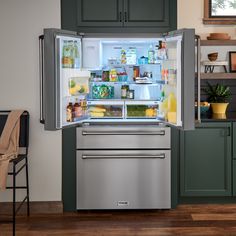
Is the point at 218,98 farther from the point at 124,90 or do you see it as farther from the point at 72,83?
the point at 72,83

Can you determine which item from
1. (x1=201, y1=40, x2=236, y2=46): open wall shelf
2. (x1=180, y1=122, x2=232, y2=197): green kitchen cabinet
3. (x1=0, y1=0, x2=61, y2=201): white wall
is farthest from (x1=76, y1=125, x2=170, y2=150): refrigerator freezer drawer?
(x1=201, y1=40, x2=236, y2=46): open wall shelf

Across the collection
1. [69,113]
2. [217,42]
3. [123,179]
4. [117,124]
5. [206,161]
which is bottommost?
[123,179]

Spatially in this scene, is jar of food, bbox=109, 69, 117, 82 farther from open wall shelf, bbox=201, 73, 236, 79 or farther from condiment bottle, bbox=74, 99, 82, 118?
open wall shelf, bbox=201, 73, 236, 79

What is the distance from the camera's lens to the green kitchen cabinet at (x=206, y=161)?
493 centimetres

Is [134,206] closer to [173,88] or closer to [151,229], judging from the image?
[151,229]

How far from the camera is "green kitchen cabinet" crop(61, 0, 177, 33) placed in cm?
472

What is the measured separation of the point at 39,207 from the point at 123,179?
0.82m

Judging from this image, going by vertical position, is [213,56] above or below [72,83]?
above

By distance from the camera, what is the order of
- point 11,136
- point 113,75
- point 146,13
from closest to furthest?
point 11,136 → point 146,13 → point 113,75

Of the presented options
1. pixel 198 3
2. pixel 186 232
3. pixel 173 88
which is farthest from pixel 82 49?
pixel 186 232

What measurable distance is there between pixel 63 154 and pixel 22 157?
0.46 metres

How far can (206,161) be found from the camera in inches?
195

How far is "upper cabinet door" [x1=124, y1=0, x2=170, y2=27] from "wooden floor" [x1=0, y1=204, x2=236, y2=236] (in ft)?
5.72

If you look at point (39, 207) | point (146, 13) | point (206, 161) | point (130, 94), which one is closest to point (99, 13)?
point (146, 13)
